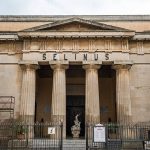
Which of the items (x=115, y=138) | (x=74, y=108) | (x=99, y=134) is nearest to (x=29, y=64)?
(x=74, y=108)

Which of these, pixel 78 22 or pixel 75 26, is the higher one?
pixel 78 22

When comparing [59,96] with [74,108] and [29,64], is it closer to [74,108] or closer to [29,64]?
[29,64]

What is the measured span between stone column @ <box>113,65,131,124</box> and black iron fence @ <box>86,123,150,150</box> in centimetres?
175

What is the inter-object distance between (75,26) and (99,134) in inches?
550

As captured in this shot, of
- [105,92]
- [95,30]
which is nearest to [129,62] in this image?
[95,30]

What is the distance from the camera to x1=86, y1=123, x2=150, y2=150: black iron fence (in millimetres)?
18672

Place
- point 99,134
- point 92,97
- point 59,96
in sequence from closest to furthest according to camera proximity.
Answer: point 99,134, point 92,97, point 59,96

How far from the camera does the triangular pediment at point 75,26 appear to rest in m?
29.5

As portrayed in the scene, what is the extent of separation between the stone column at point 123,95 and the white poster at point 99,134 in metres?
9.69

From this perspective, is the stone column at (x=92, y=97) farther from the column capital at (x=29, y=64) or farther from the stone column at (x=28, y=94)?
the stone column at (x=28, y=94)

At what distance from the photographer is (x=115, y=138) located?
24078 mm

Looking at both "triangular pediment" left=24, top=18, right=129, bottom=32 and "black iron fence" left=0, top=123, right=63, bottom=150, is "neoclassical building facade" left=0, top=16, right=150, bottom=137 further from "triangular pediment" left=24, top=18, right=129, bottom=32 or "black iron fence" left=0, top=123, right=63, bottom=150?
"black iron fence" left=0, top=123, right=63, bottom=150

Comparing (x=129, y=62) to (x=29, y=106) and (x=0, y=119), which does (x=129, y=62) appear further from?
(x=0, y=119)

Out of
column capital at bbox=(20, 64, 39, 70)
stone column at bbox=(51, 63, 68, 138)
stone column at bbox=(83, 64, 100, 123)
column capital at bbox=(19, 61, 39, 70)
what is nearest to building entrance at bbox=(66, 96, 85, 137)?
stone column at bbox=(51, 63, 68, 138)
